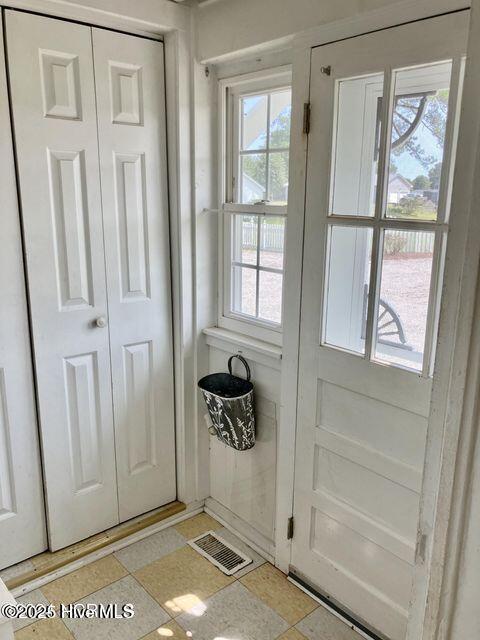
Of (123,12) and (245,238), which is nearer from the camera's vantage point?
(123,12)

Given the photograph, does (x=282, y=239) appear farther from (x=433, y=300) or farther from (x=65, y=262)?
(x=65, y=262)

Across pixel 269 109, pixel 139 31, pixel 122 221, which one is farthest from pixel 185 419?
pixel 139 31

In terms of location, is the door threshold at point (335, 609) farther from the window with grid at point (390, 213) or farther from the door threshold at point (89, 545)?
the window with grid at point (390, 213)

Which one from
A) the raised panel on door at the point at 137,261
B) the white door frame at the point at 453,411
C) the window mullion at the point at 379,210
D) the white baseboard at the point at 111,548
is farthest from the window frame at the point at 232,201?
the white door frame at the point at 453,411

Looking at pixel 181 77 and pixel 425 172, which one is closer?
pixel 425 172

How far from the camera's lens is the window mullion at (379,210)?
1446 mm

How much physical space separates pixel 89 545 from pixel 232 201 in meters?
1.62

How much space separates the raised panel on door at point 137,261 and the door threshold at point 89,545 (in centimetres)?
5

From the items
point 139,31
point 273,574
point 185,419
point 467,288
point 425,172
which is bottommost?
point 273,574

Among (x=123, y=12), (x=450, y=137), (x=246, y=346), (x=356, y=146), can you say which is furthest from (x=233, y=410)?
(x=123, y=12)

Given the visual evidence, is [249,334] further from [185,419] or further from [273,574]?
[273,574]

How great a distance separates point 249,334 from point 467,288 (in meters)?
1.50

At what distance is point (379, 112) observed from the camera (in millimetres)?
1497

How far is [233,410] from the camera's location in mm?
1992
